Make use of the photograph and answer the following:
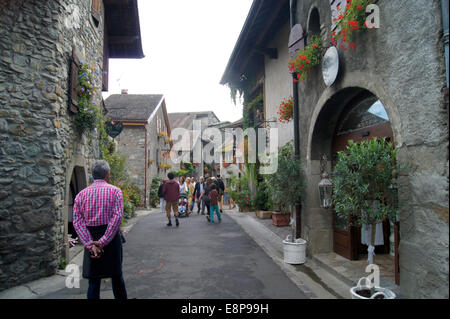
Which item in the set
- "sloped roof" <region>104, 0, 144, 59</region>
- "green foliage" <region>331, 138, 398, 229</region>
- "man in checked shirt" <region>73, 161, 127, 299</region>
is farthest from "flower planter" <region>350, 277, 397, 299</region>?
"sloped roof" <region>104, 0, 144, 59</region>

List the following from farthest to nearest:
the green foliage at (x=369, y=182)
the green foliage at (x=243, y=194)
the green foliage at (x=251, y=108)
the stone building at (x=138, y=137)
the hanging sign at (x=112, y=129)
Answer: the stone building at (x=138, y=137) → the green foliage at (x=243, y=194) → the green foliage at (x=251, y=108) → the hanging sign at (x=112, y=129) → the green foliage at (x=369, y=182)

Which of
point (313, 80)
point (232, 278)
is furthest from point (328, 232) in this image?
point (313, 80)

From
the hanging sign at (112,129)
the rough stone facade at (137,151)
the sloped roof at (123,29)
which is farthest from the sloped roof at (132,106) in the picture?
the hanging sign at (112,129)

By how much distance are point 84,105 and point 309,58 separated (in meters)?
4.35

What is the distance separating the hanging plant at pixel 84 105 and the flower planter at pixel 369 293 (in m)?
5.49

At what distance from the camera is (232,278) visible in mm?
4871

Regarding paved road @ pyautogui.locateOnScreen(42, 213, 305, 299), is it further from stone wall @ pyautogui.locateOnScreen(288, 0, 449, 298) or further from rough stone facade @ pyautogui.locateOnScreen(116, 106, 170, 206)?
rough stone facade @ pyautogui.locateOnScreen(116, 106, 170, 206)

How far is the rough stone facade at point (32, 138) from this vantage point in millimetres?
4770

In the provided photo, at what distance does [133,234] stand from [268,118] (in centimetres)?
615

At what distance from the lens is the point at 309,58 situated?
18.3 ft

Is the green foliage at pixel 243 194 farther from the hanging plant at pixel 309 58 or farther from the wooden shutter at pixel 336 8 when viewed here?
the wooden shutter at pixel 336 8

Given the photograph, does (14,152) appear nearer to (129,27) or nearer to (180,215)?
(129,27)

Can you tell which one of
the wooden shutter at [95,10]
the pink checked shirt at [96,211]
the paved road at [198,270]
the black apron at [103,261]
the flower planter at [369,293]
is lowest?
the paved road at [198,270]

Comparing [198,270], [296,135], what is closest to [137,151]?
[296,135]
